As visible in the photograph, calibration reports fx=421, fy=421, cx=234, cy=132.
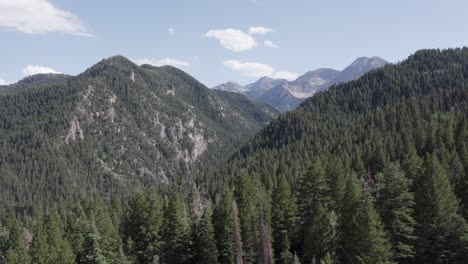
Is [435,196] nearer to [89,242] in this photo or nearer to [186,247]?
[186,247]

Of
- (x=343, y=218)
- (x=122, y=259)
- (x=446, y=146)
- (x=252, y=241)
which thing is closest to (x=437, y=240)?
(x=343, y=218)

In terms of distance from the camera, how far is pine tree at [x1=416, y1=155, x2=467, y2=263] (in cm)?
4816

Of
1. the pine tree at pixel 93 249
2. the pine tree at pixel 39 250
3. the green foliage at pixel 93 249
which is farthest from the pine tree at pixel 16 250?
the green foliage at pixel 93 249

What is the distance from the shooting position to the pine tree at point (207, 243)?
199 feet

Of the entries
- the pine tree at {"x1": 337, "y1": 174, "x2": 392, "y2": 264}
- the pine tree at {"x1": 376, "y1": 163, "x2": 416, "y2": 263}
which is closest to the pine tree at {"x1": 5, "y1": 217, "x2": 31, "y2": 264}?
the pine tree at {"x1": 337, "y1": 174, "x2": 392, "y2": 264}

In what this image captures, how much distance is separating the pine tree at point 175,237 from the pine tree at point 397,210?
3110cm

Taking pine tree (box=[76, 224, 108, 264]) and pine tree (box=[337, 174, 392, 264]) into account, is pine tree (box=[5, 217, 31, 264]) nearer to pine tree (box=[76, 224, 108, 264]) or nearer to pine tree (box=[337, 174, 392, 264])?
pine tree (box=[76, 224, 108, 264])

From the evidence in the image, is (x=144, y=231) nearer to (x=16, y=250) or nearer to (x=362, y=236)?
(x=16, y=250)

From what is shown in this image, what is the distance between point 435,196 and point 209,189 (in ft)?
437

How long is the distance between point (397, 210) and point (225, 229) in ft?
81.9

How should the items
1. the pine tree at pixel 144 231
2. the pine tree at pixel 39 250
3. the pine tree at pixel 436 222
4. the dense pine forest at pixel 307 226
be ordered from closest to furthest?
1. the dense pine forest at pixel 307 226
2. the pine tree at pixel 436 222
3. the pine tree at pixel 144 231
4. the pine tree at pixel 39 250

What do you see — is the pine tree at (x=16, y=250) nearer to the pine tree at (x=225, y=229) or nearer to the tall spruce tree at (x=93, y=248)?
the tall spruce tree at (x=93, y=248)

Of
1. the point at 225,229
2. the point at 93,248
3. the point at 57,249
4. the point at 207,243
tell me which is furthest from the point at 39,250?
the point at 225,229

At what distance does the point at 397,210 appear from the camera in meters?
47.2
